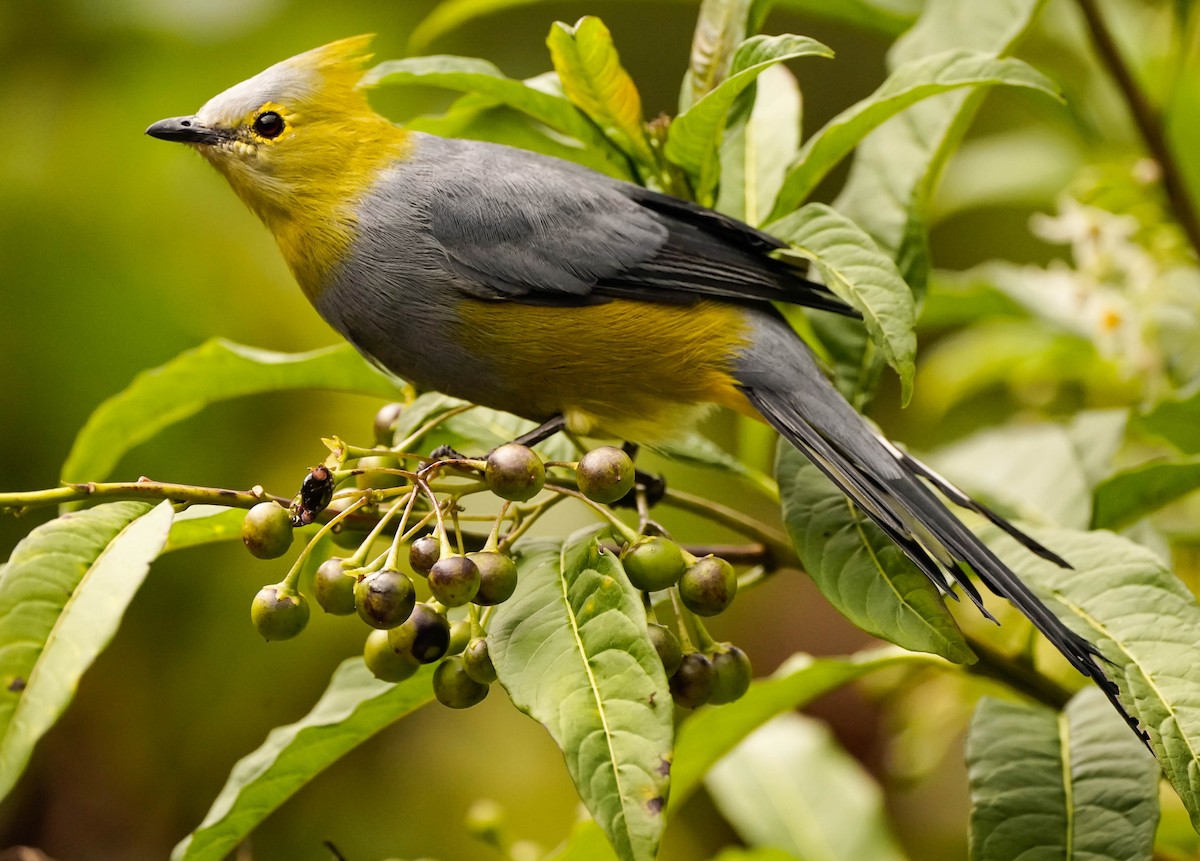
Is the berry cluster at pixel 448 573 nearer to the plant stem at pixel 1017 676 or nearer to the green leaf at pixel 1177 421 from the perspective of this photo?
the plant stem at pixel 1017 676

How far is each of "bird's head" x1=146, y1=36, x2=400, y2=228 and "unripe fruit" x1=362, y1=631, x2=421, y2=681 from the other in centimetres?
106

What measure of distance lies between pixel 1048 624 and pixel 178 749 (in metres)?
2.82

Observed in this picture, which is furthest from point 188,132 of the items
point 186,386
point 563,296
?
point 563,296

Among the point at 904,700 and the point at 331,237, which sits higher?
the point at 331,237

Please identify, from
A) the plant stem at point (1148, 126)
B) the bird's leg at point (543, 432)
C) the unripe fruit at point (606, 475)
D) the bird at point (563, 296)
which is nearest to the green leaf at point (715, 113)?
the bird at point (563, 296)

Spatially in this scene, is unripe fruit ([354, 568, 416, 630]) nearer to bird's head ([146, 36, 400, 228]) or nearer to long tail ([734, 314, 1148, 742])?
long tail ([734, 314, 1148, 742])

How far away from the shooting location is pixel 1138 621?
1632 millimetres

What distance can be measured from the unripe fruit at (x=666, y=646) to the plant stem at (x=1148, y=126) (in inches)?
63.9

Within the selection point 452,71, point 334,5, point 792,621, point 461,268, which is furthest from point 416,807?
point 334,5

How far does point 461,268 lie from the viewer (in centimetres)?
215

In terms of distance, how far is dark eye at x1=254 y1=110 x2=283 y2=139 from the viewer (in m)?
2.32

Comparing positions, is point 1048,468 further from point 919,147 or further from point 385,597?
point 385,597

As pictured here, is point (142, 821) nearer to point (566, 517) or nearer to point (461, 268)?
point (566, 517)

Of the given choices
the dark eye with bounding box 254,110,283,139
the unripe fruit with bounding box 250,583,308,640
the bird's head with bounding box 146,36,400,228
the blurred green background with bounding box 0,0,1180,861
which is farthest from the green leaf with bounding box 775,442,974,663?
the dark eye with bounding box 254,110,283,139
